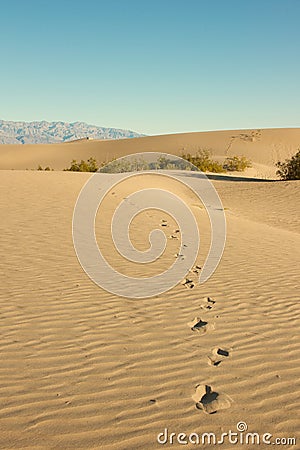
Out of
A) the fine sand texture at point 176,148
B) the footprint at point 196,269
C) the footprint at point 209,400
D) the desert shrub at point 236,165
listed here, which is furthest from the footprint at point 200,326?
the fine sand texture at point 176,148

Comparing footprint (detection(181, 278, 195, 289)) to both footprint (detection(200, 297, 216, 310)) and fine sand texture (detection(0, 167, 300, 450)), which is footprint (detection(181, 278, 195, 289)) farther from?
footprint (detection(200, 297, 216, 310))

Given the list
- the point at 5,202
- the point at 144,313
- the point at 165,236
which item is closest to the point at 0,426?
the point at 144,313

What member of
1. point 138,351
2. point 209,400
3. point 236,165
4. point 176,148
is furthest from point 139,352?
point 176,148

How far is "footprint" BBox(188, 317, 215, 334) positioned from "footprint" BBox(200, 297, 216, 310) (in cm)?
51

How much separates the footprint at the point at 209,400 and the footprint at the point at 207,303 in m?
2.02

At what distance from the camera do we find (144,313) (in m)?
5.21

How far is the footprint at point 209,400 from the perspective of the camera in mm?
3247

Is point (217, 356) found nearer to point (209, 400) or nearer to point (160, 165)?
point (209, 400)

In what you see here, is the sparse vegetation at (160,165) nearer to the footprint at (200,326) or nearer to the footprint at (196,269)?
the footprint at (196,269)

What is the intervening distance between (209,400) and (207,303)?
240 cm

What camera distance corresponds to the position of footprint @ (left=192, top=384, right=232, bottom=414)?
3.25m

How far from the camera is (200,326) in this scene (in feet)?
15.9

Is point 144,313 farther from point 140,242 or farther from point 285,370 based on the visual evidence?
point 140,242

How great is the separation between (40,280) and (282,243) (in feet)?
22.5
